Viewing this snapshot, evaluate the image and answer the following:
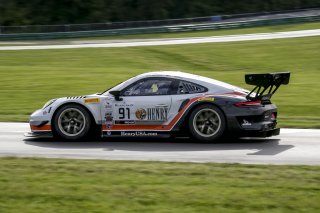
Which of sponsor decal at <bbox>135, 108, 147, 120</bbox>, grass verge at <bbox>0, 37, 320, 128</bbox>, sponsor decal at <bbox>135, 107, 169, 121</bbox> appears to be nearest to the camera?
sponsor decal at <bbox>135, 107, 169, 121</bbox>

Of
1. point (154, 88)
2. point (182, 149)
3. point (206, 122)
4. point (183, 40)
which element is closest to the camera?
point (182, 149)

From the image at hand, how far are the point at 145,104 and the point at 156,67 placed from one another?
18.2m

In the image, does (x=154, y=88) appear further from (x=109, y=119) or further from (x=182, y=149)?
(x=182, y=149)

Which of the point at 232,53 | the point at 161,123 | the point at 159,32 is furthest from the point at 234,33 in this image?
the point at 161,123

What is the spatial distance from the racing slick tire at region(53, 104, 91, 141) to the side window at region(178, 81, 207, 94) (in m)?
1.68

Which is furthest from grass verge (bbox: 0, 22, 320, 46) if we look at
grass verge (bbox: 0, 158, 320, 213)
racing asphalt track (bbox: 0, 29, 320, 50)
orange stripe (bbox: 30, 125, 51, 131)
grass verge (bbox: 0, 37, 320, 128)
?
grass verge (bbox: 0, 158, 320, 213)

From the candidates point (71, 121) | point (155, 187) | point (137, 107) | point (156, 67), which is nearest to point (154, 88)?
point (137, 107)

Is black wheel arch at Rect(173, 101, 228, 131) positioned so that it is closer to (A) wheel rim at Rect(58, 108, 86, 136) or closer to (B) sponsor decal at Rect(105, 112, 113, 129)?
(B) sponsor decal at Rect(105, 112, 113, 129)

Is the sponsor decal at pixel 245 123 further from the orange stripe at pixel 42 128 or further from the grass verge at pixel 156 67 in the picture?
the orange stripe at pixel 42 128

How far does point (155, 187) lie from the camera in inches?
301

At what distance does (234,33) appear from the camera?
156 ft

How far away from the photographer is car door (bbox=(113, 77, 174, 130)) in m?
11.9

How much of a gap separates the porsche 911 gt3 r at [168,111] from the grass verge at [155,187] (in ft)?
7.85

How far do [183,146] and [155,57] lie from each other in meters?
22.9
